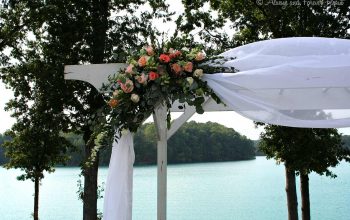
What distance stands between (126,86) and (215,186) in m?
24.9

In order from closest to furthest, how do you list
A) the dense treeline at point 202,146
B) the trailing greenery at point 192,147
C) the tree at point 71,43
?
the tree at point 71,43 → the trailing greenery at point 192,147 → the dense treeline at point 202,146

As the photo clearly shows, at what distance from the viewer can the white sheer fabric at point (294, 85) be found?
2.81 metres

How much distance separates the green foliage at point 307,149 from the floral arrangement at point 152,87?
4849mm

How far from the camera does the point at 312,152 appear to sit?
7.44m

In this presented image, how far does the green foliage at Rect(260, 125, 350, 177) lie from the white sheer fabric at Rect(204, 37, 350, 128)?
4.62 metres

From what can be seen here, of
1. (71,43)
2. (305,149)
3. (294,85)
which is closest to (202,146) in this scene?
(71,43)

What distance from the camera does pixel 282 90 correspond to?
9.67 ft

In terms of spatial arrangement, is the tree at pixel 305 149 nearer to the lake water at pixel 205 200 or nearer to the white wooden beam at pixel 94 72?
the white wooden beam at pixel 94 72

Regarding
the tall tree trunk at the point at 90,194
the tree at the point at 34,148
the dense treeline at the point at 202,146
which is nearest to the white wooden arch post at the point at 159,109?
the tall tree trunk at the point at 90,194

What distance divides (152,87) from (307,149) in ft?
16.8

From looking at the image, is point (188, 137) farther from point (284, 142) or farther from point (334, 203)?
point (284, 142)

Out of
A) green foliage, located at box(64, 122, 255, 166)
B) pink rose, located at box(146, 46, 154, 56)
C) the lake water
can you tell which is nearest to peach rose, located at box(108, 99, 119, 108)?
pink rose, located at box(146, 46, 154, 56)

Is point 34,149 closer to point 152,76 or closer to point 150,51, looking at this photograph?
point 150,51

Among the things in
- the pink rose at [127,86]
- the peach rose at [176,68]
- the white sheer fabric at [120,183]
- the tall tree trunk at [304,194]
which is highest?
the peach rose at [176,68]
